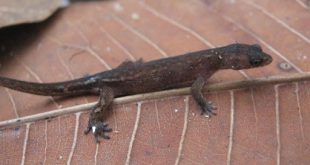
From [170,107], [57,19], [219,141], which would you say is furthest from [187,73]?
[57,19]

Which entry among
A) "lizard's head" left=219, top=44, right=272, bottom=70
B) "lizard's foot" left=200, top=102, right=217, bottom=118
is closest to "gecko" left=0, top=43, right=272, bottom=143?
"lizard's head" left=219, top=44, right=272, bottom=70

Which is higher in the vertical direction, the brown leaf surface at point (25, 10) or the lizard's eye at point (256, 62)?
the brown leaf surface at point (25, 10)

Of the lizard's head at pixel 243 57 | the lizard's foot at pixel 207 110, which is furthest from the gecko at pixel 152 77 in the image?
the lizard's foot at pixel 207 110

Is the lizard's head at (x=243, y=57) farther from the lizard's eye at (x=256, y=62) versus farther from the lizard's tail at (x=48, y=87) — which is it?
the lizard's tail at (x=48, y=87)

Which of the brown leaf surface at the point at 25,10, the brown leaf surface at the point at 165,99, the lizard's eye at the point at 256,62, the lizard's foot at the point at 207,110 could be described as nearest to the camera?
the brown leaf surface at the point at 165,99

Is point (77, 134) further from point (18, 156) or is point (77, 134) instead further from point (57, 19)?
point (57, 19)

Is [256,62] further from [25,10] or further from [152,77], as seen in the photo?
[25,10]

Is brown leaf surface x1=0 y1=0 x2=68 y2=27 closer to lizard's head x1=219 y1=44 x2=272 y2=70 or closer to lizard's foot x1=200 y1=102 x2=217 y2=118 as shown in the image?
lizard's head x1=219 y1=44 x2=272 y2=70
